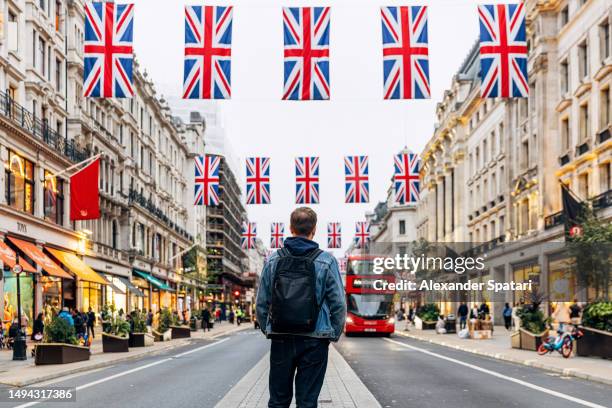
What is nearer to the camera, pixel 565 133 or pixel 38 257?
pixel 38 257

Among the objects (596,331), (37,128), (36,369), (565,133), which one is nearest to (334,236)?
(565,133)

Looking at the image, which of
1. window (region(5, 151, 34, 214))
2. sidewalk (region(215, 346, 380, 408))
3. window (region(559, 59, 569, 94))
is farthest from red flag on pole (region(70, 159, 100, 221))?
window (region(559, 59, 569, 94))

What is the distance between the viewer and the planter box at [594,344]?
77.9 feet

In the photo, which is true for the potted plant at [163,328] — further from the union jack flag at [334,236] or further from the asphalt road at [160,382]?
the union jack flag at [334,236]

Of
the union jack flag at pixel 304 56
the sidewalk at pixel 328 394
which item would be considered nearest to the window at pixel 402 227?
the union jack flag at pixel 304 56

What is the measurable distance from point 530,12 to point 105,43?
38.4 m

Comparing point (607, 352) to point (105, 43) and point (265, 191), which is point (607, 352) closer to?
point (105, 43)

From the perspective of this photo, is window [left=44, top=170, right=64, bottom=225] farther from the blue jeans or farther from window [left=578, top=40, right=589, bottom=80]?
the blue jeans

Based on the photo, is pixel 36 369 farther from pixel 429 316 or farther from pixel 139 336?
pixel 429 316

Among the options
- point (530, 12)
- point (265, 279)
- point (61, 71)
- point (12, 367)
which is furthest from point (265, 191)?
point (265, 279)

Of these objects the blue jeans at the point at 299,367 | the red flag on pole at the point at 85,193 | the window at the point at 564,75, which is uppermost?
the window at the point at 564,75

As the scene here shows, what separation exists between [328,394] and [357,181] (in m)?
28.3

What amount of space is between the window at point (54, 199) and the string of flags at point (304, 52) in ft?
59.7

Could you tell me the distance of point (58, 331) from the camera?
2320 cm
